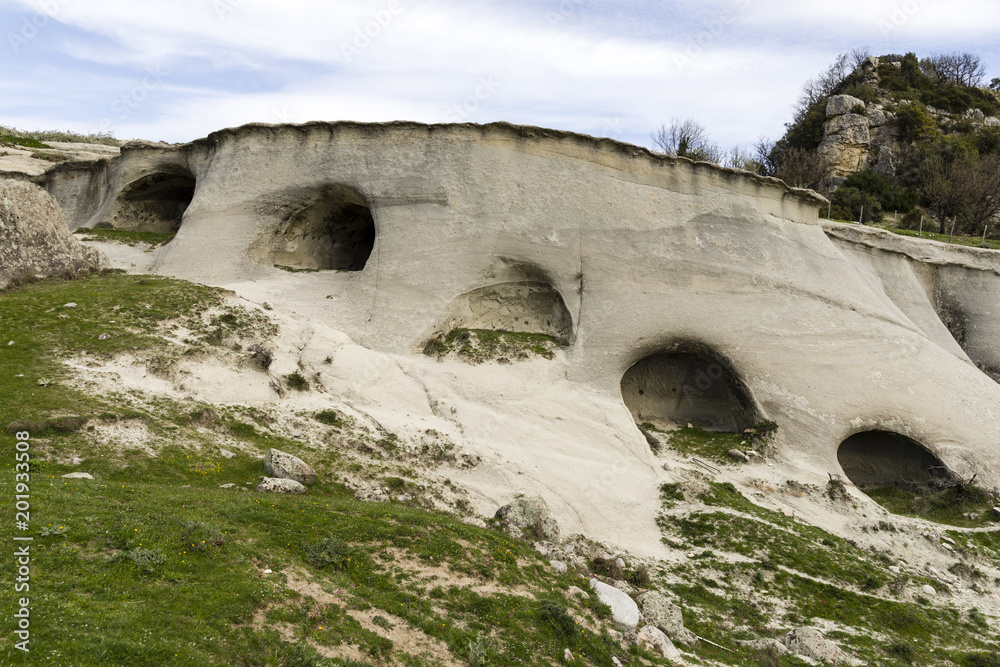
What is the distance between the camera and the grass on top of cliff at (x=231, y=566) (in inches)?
286

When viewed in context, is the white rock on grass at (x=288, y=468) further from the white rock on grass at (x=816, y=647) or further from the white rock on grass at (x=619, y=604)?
the white rock on grass at (x=816, y=647)

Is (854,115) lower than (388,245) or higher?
higher

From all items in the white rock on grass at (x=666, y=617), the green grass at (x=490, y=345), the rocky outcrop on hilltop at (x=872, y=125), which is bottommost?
the white rock on grass at (x=666, y=617)

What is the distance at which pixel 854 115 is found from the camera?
5166 centimetres

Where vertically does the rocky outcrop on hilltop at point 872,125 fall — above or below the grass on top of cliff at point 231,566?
above

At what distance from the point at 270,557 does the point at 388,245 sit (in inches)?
519

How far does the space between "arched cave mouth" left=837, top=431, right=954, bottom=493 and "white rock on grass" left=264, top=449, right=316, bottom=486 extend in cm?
1626

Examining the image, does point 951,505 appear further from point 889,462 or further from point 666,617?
point 666,617

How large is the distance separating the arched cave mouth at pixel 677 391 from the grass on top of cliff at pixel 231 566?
1069 centimetres

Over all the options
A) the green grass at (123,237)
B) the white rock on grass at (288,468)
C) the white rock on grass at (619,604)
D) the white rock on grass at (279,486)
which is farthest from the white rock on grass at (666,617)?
the green grass at (123,237)

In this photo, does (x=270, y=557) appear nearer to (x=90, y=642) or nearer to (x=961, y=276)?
(x=90, y=642)

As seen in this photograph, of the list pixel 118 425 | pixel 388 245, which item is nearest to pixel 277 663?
pixel 118 425

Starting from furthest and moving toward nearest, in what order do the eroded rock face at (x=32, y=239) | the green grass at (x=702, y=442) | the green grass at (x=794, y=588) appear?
the green grass at (x=702, y=442), the eroded rock face at (x=32, y=239), the green grass at (x=794, y=588)

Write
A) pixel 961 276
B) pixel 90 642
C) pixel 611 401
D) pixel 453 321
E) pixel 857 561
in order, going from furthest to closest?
1. pixel 961 276
2. pixel 453 321
3. pixel 611 401
4. pixel 857 561
5. pixel 90 642
